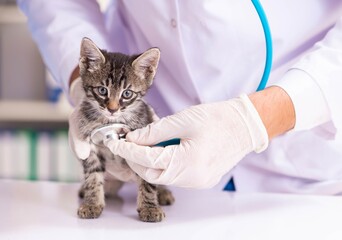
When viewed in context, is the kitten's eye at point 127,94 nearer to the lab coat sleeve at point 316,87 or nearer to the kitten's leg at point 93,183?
the kitten's leg at point 93,183

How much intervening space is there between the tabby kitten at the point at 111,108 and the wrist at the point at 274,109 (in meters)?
0.20

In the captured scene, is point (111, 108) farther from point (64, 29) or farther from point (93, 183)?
point (64, 29)

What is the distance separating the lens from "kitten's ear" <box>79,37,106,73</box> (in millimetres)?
963

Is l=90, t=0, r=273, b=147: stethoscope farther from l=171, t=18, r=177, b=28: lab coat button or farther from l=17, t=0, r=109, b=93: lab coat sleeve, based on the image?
l=17, t=0, r=109, b=93: lab coat sleeve

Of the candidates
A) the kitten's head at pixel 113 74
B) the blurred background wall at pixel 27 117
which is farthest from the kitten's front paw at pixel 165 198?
the blurred background wall at pixel 27 117

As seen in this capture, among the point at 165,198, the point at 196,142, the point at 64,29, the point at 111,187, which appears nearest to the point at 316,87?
the point at 196,142

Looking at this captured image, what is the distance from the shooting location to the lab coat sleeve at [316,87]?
3.38ft

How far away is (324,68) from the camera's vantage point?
1.04 m

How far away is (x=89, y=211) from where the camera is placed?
99cm

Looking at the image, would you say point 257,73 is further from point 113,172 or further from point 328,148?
point 113,172

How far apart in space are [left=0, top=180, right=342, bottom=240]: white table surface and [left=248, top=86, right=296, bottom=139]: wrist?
152mm

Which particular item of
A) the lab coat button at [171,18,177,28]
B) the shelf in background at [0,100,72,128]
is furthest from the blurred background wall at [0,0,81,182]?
the lab coat button at [171,18,177,28]

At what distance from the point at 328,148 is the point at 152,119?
0.38 meters

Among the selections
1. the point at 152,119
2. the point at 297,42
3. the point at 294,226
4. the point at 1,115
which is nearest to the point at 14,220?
the point at 152,119
